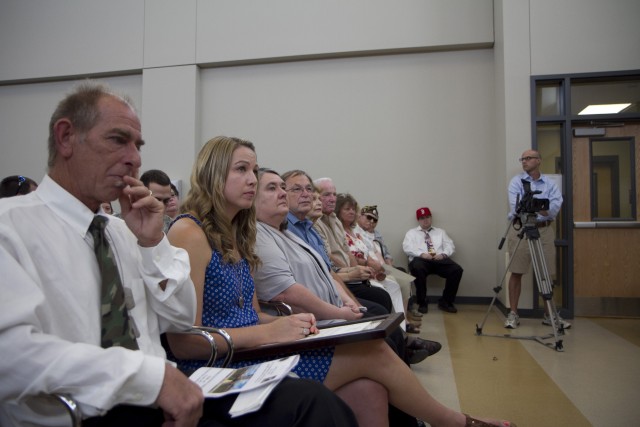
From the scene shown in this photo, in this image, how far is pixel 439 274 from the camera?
5.38 m

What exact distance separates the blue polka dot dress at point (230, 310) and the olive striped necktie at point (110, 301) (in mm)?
419

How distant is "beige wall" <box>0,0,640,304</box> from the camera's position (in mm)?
5445

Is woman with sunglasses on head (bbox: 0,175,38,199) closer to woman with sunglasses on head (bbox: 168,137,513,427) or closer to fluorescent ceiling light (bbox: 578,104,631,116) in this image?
woman with sunglasses on head (bbox: 168,137,513,427)

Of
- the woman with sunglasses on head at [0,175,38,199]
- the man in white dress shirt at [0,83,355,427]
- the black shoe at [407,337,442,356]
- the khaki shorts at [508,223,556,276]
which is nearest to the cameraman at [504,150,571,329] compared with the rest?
the khaki shorts at [508,223,556,276]

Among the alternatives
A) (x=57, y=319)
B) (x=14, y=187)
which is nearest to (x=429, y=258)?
(x=14, y=187)

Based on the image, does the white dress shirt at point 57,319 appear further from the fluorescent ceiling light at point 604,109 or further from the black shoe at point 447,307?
the fluorescent ceiling light at point 604,109

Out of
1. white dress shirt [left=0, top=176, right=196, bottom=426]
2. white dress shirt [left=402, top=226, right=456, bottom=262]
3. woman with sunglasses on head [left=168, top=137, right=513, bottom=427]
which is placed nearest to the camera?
white dress shirt [left=0, top=176, right=196, bottom=426]

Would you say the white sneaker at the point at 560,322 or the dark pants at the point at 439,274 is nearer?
the white sneaker at the point at 560,322

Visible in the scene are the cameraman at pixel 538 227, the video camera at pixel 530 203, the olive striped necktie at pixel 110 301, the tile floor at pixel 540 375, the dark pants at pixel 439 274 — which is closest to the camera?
the olive striped necktie at pixel 110 301

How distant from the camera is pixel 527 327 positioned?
13.7 feet

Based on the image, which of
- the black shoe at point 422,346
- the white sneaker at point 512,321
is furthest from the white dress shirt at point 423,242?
the black shoe at point 422,346

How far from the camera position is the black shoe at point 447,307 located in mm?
5095

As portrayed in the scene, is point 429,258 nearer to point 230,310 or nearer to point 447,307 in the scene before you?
point 447,307

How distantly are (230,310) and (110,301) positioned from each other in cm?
55
